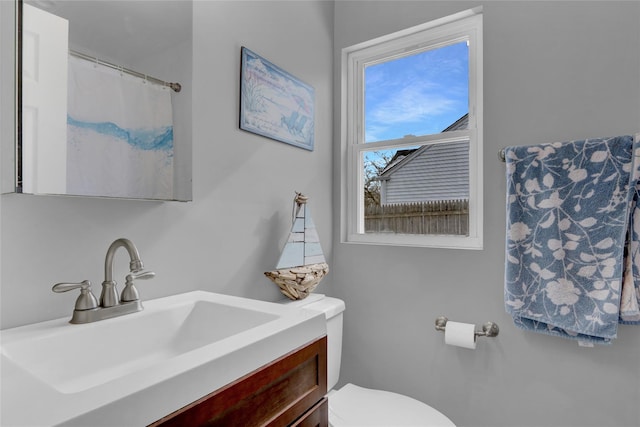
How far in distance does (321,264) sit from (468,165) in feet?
2.73

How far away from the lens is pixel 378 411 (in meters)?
1.33

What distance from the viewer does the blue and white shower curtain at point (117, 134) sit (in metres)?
0.88

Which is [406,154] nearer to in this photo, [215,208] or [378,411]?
[215,208]

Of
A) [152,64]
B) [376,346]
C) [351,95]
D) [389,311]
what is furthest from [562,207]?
[152,64]

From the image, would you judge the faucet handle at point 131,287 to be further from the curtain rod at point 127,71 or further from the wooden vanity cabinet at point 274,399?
the curtain rod at point 127,71

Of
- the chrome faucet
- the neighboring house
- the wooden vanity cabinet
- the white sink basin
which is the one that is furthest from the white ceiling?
the neighboring house

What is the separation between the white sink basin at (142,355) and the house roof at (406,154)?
1174 mm

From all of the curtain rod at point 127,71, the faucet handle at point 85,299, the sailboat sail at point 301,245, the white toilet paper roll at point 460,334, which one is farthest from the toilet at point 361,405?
the curtain rod at point 127,71

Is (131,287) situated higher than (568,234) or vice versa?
(568,234)

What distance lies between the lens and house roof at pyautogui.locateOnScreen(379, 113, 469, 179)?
5.64ft

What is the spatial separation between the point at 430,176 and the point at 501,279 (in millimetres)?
583

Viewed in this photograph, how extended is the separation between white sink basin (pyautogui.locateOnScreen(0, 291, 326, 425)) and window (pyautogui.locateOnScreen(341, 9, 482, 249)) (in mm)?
1050

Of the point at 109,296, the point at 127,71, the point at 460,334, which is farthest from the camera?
the point at 460,334

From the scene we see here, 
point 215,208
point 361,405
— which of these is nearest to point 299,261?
point 215,208
